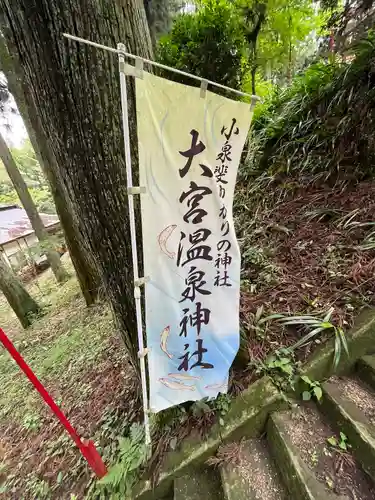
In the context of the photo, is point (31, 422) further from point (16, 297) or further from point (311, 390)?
point (16, 297)

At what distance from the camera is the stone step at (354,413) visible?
49.3 inches

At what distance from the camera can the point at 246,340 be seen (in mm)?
1697

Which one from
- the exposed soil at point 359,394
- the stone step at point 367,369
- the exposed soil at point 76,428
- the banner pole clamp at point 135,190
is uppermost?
the banner pole clamp at point 135,190

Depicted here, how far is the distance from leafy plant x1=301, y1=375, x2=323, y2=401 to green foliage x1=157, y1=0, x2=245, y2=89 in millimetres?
3019

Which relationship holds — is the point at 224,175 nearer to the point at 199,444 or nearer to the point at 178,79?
the point at 199,444

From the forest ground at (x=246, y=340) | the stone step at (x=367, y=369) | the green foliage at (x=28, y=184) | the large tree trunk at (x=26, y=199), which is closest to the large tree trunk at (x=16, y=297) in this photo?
the large tree trunk at (x=26, y=199)

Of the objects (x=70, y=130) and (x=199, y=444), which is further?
(x=199, y=444)

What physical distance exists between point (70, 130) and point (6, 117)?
25.4 ft

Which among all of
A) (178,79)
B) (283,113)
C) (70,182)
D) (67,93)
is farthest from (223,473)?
(283,113)

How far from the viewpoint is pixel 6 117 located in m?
6.73

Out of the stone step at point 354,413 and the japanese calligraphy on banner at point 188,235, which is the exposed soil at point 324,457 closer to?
the stone step at point 354,413

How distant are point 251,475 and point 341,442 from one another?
1.73ft

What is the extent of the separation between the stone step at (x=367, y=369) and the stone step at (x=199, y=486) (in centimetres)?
106

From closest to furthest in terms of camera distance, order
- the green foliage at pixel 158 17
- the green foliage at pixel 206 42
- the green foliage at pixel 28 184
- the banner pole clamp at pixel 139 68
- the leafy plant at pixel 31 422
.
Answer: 1. the banner pole clamp at pixel 139 68
2. the leafy plant at pixel 31 422
3. the green foliage at pixel 206 42
4. the green foliage at pixel 158 17
5. the green foliage at pixel 28 184
